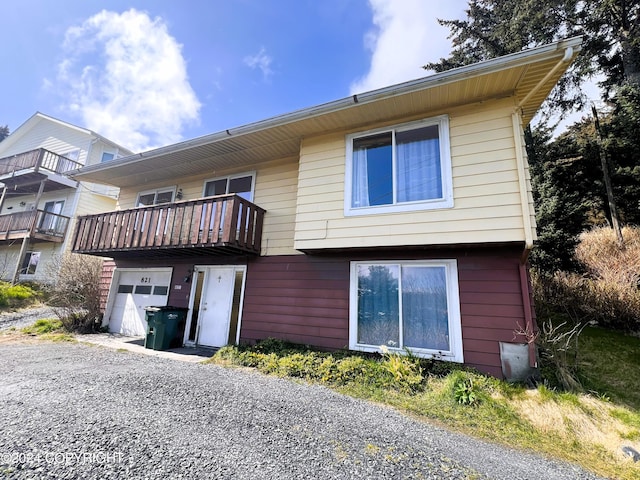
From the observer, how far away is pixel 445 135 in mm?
5406

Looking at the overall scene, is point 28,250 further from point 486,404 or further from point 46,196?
point 486,404

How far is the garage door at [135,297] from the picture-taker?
867 cm

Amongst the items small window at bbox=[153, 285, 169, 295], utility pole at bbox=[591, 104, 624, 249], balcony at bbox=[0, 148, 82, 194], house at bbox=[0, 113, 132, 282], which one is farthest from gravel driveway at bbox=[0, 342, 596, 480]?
balcony at bbox=[0, 148, 82, 194]

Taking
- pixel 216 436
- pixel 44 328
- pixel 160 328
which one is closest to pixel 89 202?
pixel 44 328

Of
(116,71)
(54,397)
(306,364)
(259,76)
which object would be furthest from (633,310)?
(116,71)

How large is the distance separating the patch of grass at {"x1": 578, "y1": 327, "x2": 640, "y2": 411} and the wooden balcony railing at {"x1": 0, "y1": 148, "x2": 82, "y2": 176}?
75.7 ft

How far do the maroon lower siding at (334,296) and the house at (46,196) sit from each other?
11611 mm

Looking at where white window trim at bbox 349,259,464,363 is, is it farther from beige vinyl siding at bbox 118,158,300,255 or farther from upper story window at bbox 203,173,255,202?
upper story window at bbox 203,173,255,202

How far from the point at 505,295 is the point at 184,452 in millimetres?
5122

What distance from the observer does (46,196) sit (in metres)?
17.2

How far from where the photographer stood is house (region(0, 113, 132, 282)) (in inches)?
599

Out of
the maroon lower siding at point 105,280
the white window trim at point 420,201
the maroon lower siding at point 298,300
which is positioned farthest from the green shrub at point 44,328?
the white window trim at point 420,201

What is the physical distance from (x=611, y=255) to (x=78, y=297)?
16.9m

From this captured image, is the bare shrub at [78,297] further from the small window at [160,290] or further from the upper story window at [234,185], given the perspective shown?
the upper story window at [234,185]
